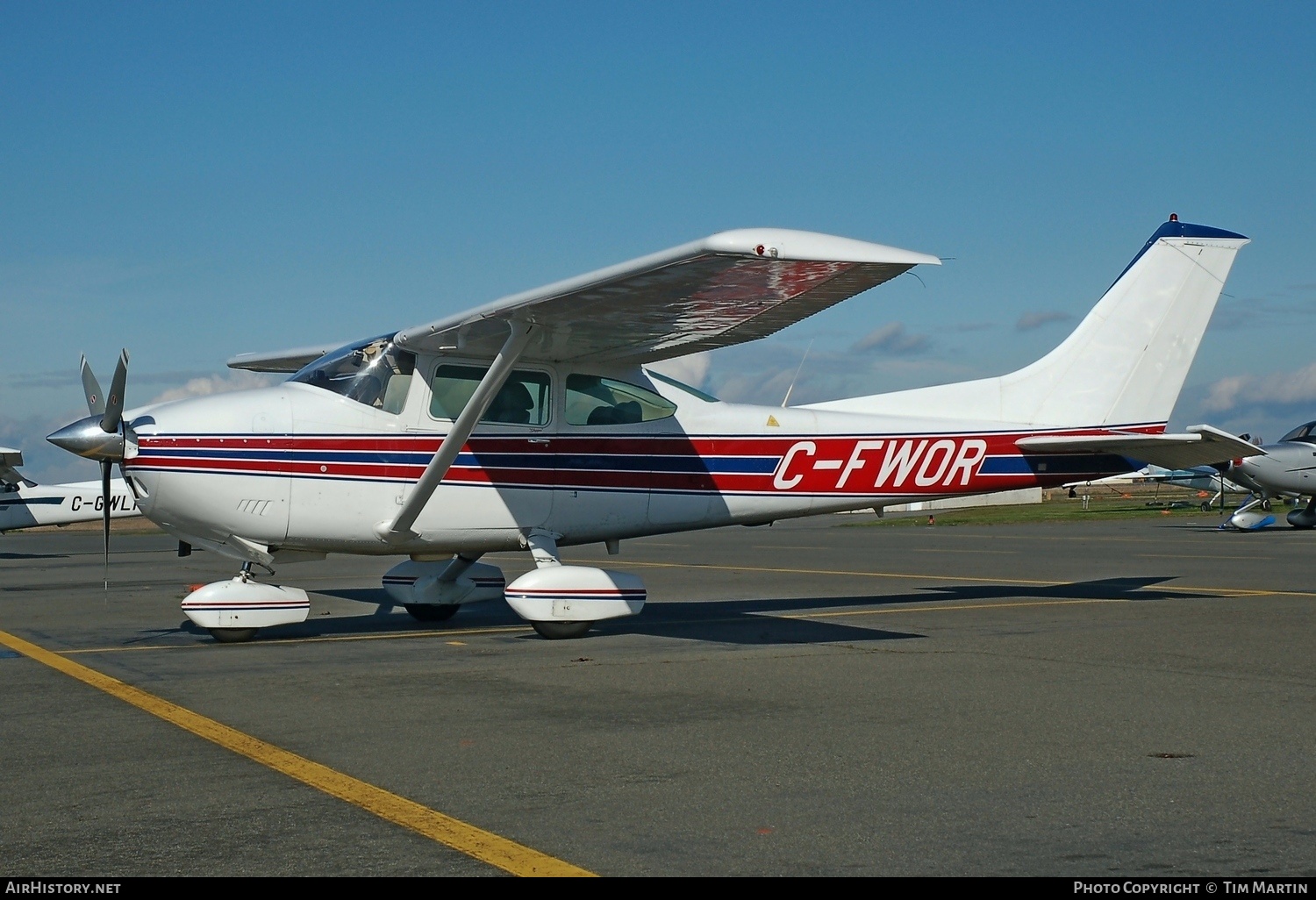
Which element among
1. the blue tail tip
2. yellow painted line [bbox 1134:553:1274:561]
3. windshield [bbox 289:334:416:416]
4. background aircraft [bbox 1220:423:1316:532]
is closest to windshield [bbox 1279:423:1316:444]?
background aircraft [bbox 1220:423:1316:532]

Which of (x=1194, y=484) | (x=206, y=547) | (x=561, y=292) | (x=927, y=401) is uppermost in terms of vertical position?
(x=561, y=292)

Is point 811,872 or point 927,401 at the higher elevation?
point 927,401

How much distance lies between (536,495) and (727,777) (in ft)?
19.6

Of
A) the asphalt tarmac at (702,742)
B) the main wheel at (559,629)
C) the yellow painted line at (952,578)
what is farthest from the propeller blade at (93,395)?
the yellow painted line at (952,578)

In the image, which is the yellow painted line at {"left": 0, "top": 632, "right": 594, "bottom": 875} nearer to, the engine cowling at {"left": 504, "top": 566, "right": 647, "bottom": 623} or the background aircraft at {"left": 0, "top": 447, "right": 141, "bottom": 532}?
the engine cowling at {"left": 504, "top": 566, "right": 647, "bottom": 623}

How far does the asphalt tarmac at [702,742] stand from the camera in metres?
4.02

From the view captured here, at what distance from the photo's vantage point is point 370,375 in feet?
34.3

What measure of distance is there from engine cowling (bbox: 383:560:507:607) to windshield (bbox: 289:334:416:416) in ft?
7.03

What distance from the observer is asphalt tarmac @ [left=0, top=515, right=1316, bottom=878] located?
13.2ft

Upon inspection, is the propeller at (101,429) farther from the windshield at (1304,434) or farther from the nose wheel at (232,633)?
the windshield at (1304,434)

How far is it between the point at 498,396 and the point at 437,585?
215cm

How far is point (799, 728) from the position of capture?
6.16 meters
